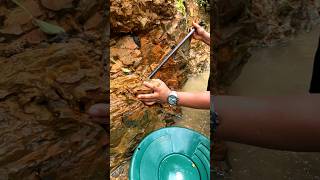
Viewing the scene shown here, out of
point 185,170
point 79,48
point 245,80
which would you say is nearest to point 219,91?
point 245,80

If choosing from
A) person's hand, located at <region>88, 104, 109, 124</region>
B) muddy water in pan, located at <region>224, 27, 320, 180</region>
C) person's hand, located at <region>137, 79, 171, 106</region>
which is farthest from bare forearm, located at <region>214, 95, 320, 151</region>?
person's hand, located at <region>137, 79, 171, 106</region>

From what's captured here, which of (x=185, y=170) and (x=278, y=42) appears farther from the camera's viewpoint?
(x=185, y=170)

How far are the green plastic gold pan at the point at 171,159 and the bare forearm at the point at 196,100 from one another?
98mm

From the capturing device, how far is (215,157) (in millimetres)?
365

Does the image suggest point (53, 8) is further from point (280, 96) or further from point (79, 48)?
point (280, 96)

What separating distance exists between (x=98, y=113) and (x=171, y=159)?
0.47 m

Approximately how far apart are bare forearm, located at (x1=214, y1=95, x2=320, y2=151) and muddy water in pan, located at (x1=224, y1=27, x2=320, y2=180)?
0.08 feet

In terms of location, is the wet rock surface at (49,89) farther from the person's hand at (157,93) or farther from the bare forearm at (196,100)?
the person's hand at (157,93)

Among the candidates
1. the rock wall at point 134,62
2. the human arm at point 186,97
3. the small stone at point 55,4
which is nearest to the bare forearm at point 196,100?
the human arm at point 186,97

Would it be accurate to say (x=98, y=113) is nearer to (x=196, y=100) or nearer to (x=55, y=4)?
(x=55, y=4)

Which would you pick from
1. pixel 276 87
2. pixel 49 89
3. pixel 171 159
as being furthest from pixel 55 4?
pixel 171 159

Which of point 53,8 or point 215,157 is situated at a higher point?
point 53,8

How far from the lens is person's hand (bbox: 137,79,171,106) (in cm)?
105

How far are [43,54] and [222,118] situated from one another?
0.74ft
